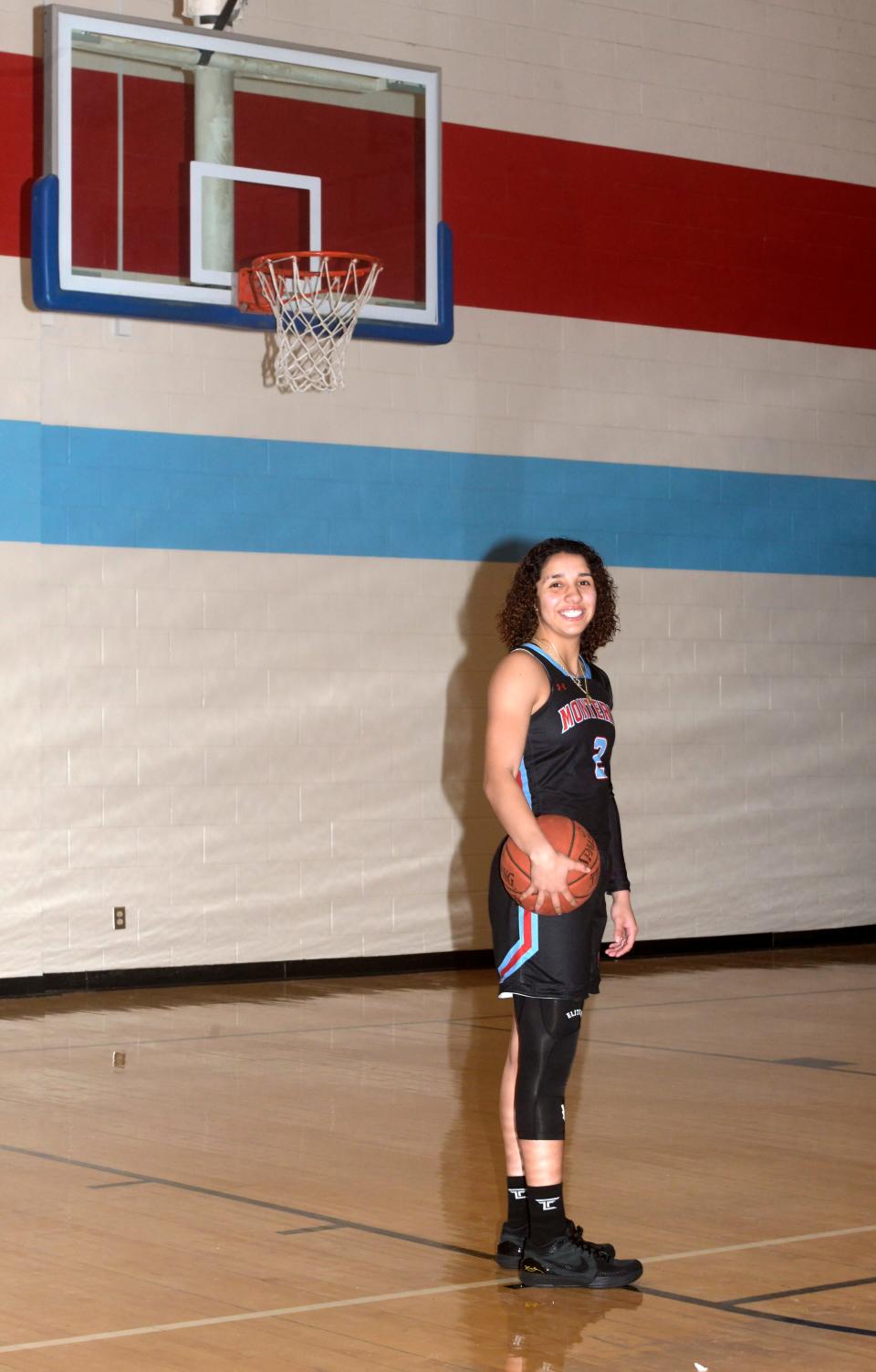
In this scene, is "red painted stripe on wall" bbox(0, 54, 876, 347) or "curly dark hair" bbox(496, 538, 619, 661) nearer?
"curly dark hair" bbox(496, 538, 619, 661)

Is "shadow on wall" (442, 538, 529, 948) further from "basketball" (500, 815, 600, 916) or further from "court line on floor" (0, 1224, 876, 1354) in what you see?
"basketball" (500, 815, 600, 916)

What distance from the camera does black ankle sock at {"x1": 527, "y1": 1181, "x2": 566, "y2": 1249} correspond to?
4.44m

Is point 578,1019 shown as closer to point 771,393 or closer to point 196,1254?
point 196,1254

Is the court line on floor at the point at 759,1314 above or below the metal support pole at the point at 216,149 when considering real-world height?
below

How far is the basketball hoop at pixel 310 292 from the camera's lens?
933 cm

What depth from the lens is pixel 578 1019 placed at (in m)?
4.61

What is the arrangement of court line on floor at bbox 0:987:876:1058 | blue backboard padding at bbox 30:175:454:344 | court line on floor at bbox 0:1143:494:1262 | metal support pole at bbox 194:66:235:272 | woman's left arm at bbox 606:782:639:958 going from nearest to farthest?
woman's left arm at bbox 606:782:639:958, court line on floor at bbox 0:1143:494:1262, court line on floor at bbox 0:987:876:1058, blue backboard padding at bbox 30:175:454:344, metal support pole at bbox 194:66:235:272

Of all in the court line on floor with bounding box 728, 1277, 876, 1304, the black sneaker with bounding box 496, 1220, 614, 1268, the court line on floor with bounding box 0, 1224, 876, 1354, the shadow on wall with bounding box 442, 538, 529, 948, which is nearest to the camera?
the court line on floor with bounding box 0, 1224, 876, 1354

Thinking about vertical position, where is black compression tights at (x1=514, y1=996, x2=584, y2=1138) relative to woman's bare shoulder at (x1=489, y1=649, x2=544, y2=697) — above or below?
below

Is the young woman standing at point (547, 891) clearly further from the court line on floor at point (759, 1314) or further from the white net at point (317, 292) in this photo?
the white net at point (317, 292)

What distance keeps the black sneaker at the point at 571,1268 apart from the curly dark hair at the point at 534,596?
4.78ft

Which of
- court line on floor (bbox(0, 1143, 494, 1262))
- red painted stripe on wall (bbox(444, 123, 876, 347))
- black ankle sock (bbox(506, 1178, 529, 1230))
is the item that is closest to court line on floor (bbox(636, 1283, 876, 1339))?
black ankle sock (bbox(506, 1178, 529, 1230))

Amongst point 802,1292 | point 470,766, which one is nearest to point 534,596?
point 802,1292

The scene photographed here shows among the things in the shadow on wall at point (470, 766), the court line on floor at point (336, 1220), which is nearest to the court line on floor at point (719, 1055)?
the court line on floor at point (336, 1220)
